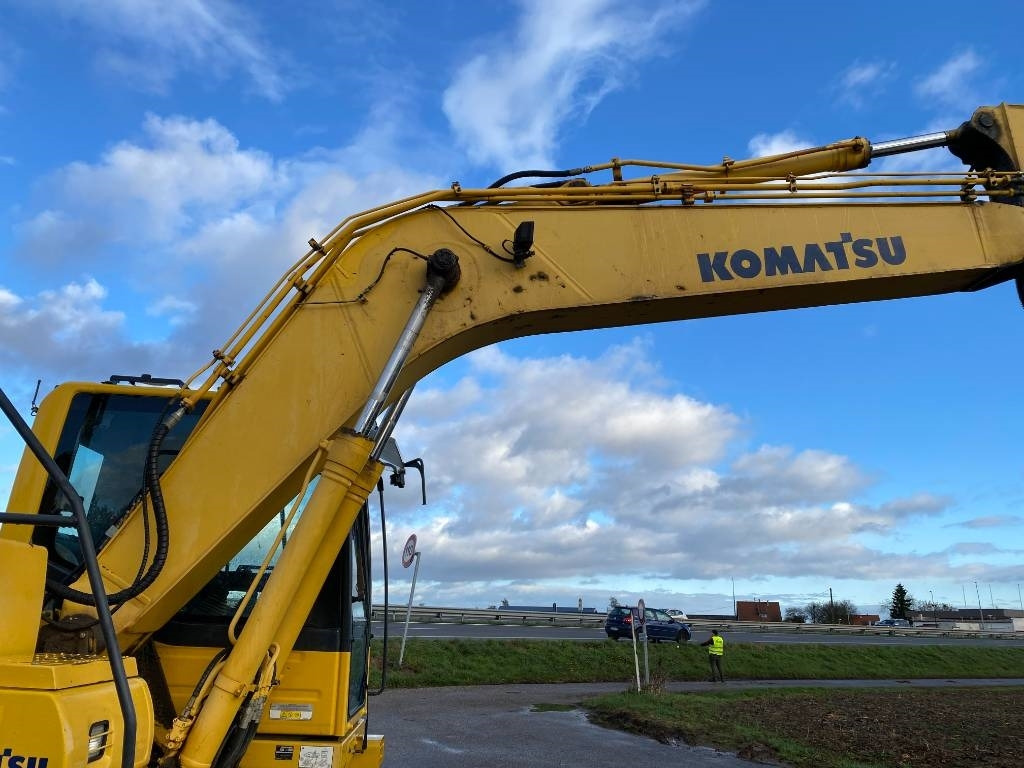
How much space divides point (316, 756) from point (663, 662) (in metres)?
20.3

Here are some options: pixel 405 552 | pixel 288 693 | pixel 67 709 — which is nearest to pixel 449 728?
pixel 405 552

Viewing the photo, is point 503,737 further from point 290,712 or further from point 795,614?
point 795,614

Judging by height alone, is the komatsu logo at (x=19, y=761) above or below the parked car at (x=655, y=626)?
below

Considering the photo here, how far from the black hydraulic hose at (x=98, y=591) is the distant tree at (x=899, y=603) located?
91982 millimetres

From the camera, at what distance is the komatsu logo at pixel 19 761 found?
250cm

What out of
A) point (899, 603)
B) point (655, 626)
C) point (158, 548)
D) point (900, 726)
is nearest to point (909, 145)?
point (158, 548)

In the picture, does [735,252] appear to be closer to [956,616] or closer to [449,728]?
[449,728]

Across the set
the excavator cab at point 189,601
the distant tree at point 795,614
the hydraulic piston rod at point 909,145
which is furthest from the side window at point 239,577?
the distant tree at point 795,614

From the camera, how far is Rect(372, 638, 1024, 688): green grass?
1908 cm

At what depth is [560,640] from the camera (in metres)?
24.6

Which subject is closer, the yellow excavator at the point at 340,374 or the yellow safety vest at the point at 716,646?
the yellow excavator at the point at 340,374

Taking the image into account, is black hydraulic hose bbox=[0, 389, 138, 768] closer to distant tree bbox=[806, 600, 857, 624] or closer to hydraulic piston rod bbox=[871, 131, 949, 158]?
hydraulic piston rod bbox=[871, 131, 949, 158]

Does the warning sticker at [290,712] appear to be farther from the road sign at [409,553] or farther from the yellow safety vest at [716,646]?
the yellow safety vest at [716,646]

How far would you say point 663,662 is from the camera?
2305 centimetres
